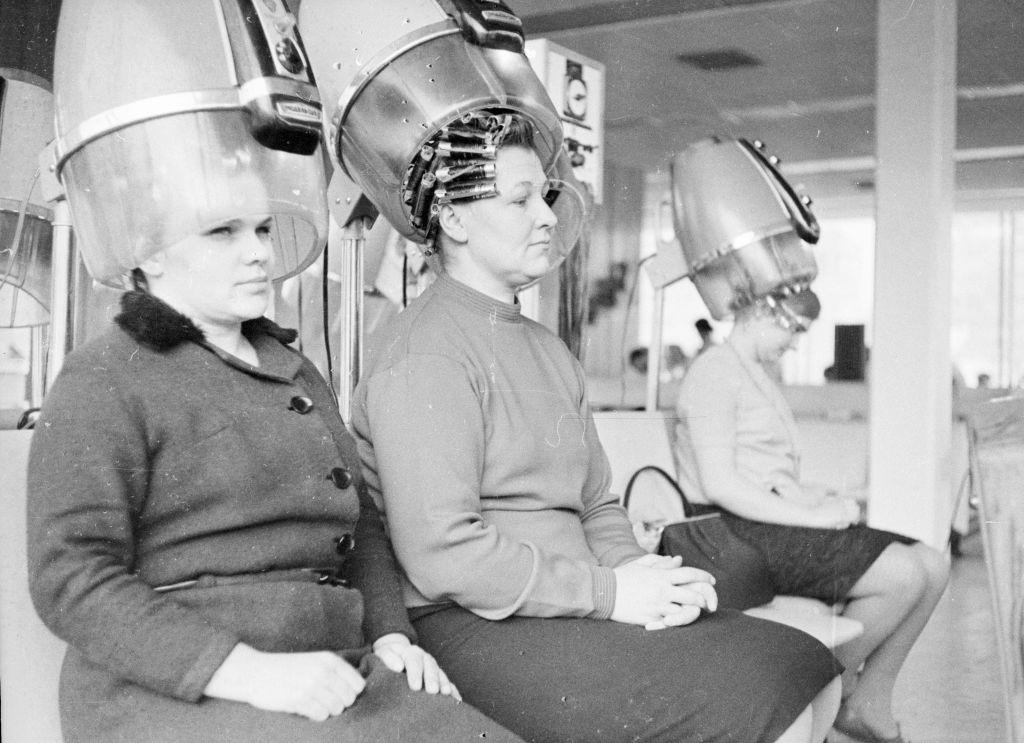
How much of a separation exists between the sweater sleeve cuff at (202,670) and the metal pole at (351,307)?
27.4 inches

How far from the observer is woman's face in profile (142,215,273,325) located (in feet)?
3.52

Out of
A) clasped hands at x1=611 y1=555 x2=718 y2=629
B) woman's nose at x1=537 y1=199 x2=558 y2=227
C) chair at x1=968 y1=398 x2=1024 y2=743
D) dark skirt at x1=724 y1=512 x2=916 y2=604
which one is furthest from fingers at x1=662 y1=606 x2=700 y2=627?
dark skirt at x1=724 y1=512 x2=916 y2=604

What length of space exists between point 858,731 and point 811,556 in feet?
1.21

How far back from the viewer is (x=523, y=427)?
131 cm

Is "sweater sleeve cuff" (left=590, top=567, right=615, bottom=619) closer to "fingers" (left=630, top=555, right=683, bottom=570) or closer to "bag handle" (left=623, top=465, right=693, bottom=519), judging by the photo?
"fingers" (left=630, top=555, right=683, bottom=570)

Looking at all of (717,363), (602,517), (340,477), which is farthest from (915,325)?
(340,477)

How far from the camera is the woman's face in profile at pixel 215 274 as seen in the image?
107 cm

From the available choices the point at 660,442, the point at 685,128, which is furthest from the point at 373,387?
the point at 685,128

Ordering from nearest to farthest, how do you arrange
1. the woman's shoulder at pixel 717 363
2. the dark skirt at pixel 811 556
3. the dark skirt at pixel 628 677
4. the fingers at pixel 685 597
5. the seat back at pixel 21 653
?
the seat back at pixel 21 653 < the dark skirt at pixel 628 677 < the fingers at pixel 685 597 < the dark skirt at pixel 811 556 < the woman's shoulder at pixel 717 363

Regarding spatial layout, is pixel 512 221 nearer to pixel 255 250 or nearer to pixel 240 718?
pixel 255 250

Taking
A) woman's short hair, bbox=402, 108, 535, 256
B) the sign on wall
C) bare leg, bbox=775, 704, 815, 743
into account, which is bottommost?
bare leg, bbox=775, 704, 815, 743

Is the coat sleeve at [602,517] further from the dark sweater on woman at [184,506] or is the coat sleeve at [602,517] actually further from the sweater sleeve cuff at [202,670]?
the sweater sleeve cuff at [202,670]

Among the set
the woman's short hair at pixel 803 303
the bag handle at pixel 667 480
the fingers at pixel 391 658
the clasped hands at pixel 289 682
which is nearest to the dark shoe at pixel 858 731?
the bag handle at pixel 667 480

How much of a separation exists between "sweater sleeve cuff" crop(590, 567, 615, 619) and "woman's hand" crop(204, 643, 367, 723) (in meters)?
0.37
